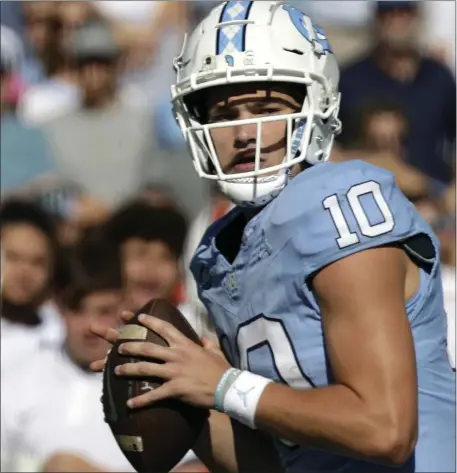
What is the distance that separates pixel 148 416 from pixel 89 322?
5.77 feet

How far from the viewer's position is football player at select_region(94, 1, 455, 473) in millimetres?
1898

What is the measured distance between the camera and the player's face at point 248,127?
2.23 meters

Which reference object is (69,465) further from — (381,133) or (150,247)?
(381,133)

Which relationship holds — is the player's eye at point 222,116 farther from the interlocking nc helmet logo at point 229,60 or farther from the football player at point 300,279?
the interlocking nc helmet logo at point 229,60

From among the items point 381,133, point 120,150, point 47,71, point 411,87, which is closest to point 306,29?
point 381,133

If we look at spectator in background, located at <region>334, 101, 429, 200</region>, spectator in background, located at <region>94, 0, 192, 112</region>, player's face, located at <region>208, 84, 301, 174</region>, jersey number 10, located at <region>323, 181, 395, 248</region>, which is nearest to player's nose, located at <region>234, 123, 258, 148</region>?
player's face, located at <region>208, 84, 301, 174</region>

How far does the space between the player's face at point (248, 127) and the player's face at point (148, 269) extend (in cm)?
202

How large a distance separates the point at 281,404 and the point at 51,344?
220 centimetres

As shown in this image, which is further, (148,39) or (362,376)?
(148,39)

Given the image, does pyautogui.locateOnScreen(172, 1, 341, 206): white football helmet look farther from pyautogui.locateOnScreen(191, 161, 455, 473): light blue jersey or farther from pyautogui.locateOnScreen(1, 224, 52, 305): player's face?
pyautogui.locateOnScreen(1, 224, 52, 305): player's face

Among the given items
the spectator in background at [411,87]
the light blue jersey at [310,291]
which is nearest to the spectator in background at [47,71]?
the spectator in background at [411,87]

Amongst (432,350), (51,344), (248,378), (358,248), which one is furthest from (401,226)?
(51,344)

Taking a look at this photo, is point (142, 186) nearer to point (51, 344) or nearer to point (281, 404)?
point (51, 344)

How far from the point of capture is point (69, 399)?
3.79m
